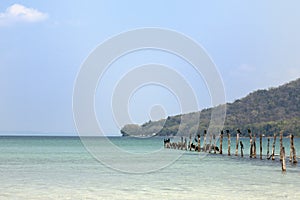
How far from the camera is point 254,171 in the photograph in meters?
30.2

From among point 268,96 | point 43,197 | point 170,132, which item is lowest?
point 43,197

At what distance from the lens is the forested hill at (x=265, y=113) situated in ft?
479

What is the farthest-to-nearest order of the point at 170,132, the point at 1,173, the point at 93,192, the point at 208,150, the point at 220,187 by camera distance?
the point at 170,132 → the point at 208,150 → the point at 1,173 → the point at 220,187 → the point at 93,192

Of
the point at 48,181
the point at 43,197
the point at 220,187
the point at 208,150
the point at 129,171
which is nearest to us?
the point at 43,197

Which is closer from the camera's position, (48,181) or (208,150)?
(48,181)

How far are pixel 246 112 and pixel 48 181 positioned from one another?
135824mm

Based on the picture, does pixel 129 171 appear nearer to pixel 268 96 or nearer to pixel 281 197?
pixel 281 197

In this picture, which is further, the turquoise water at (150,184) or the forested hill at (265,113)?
the forested hill at (265,113)

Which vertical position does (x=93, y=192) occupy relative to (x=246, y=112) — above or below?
below

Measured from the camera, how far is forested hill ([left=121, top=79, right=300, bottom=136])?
146m

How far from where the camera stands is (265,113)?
508 feet

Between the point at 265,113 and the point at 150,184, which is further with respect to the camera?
the point at 265,113

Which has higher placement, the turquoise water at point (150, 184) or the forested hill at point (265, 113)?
the forested hill at point (265, 113)

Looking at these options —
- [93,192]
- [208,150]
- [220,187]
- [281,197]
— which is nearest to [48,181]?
[93,192]
